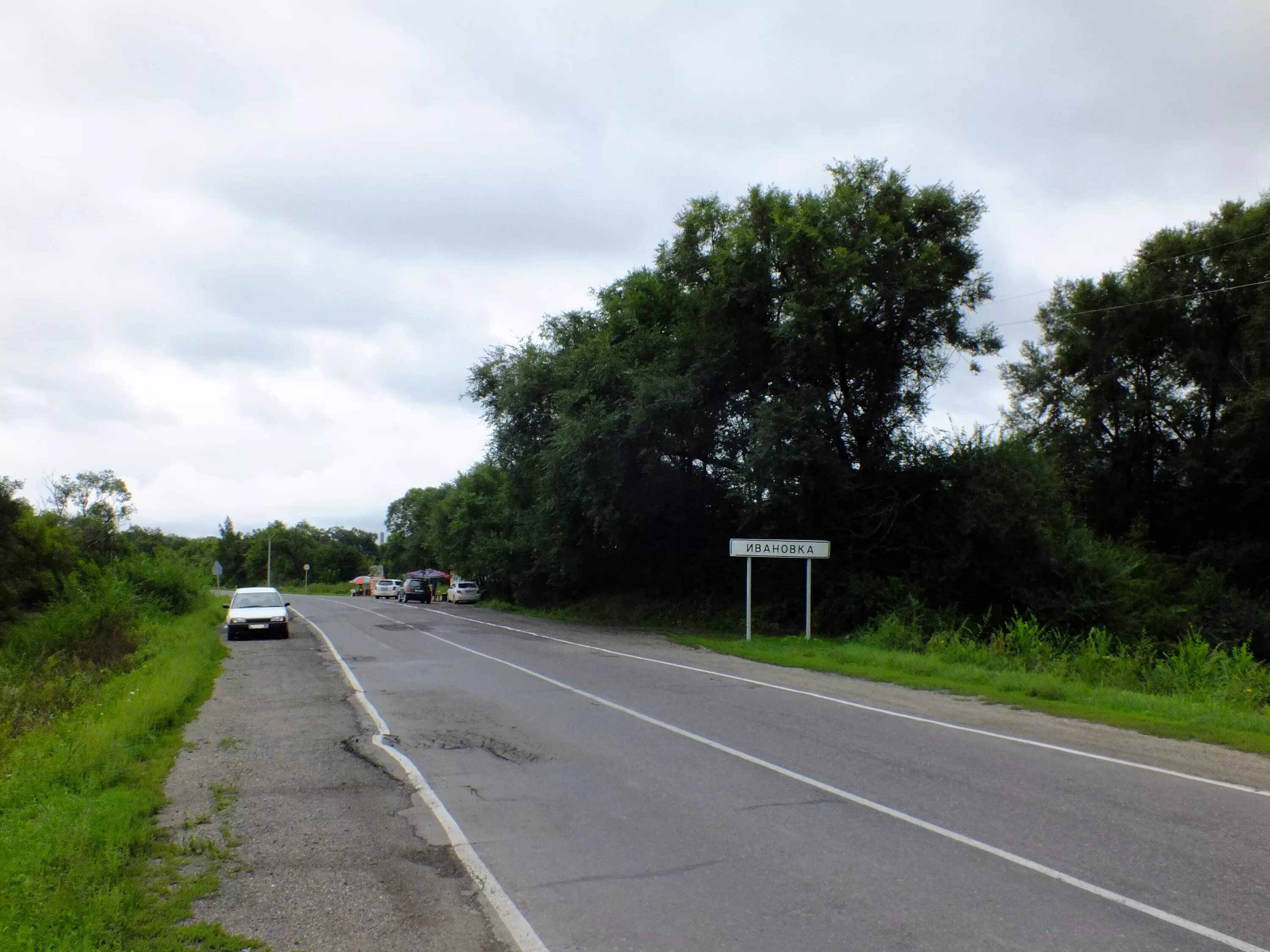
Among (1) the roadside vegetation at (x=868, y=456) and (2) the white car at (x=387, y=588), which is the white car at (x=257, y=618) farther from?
(2) the white car at (x=387, y=588)

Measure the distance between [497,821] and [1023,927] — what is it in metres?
3.81

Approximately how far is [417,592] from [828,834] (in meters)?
54.2

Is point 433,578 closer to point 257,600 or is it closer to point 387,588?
point 387,588

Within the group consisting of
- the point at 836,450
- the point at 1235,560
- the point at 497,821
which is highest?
the point at 836,450

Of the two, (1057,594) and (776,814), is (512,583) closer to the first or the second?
(1057,594)

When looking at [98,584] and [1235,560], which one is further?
[1235,560]

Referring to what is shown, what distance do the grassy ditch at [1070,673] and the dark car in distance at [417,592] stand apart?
124 feet

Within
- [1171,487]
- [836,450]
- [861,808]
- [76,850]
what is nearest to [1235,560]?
[1171,487]

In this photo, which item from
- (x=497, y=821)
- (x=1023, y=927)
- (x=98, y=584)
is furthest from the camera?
(x=98, y=584)

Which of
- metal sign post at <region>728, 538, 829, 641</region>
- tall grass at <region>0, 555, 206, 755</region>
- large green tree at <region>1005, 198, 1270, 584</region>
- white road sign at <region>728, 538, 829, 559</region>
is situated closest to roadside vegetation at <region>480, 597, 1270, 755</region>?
metal sign post at <region>728, 538, 829, 641</region>

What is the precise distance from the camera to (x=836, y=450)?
92.4ft

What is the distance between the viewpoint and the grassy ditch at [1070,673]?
11508 mm

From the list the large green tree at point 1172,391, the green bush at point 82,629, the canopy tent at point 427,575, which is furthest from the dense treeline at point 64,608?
the large green tree at point 1172,391

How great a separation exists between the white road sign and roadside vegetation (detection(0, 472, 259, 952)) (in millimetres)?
12583
